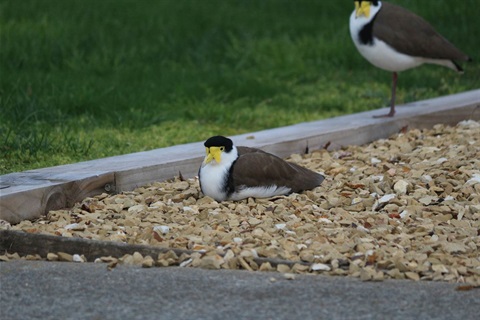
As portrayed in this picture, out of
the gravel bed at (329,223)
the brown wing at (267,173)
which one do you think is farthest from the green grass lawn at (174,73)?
the brown wing at (267,173)

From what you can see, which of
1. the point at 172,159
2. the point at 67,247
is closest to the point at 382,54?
the point at 172,159

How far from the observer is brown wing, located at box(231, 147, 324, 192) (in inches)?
220

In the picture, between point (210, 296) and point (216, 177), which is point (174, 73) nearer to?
point (216, 177)

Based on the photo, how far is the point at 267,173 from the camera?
5.64m

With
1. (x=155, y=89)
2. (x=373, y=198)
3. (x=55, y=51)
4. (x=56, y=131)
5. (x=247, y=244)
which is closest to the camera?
(x=247, y=244)

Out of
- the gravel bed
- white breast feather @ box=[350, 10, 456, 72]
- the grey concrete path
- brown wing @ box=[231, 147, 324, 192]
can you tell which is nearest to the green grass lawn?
white breast feather @ box=[350, 10, 456, 72]

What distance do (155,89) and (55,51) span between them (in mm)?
1526

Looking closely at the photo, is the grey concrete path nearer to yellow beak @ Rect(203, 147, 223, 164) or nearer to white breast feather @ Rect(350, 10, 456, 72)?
yellow beak @ Rect(203, 147, 223, 164)

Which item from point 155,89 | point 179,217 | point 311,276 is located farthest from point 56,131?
point 311,276

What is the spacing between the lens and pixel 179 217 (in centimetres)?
523

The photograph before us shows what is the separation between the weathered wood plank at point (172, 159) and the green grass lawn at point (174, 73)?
665 mm

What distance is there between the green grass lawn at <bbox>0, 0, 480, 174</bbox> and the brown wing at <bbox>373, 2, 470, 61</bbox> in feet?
2.21

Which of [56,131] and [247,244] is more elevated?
[247,244]

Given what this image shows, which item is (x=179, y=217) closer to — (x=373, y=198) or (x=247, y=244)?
(x=247, y=244)
